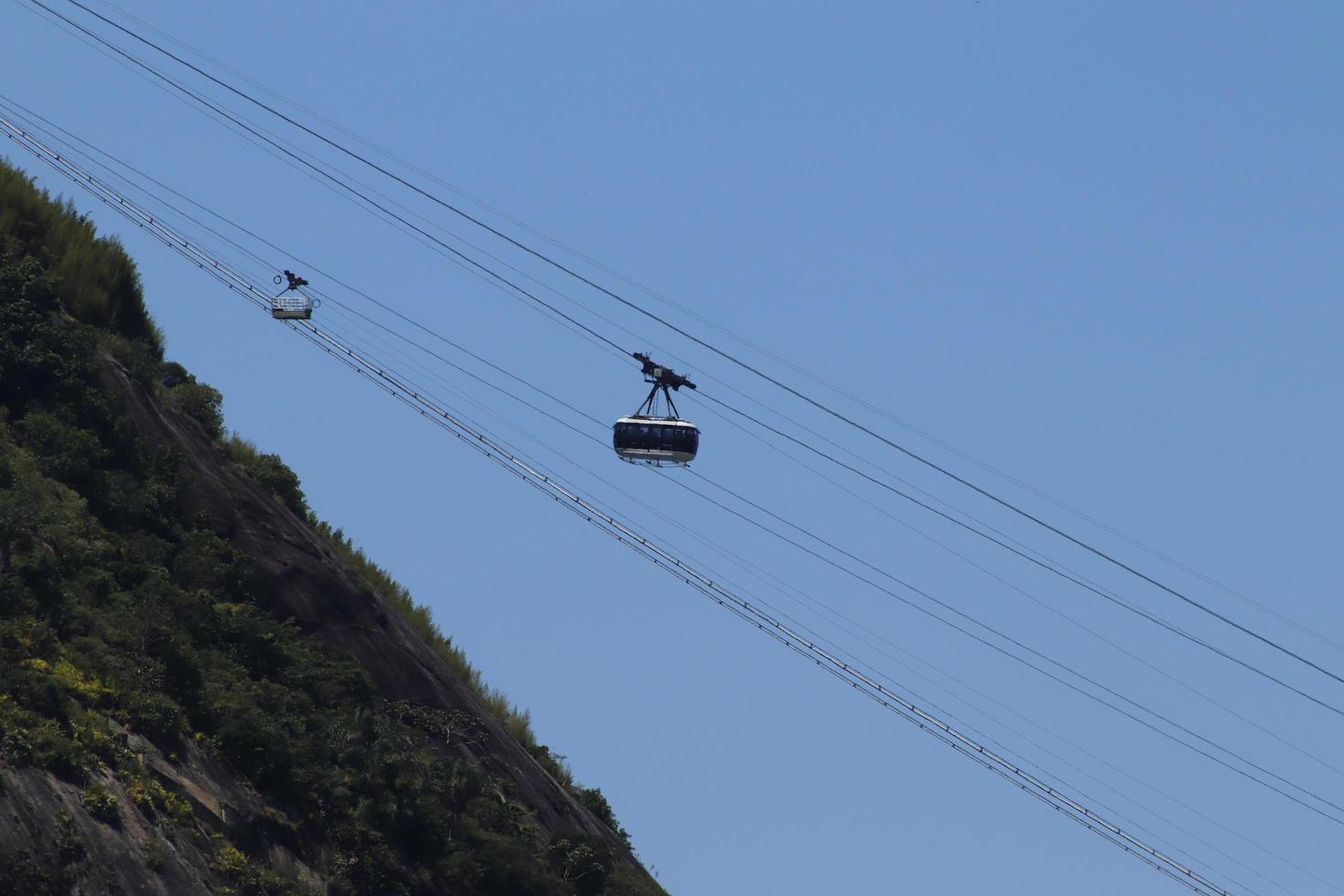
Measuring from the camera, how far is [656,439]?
190ft

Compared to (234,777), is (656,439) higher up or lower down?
higher up

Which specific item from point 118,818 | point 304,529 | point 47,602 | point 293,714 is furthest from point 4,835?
point 304,529

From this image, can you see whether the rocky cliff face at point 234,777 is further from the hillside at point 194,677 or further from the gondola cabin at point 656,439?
the gondola cabin at point 656,439

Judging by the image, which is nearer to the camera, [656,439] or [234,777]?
[234,777]

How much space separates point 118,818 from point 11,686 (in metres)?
3.60

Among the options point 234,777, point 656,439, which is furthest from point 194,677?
point 656,439

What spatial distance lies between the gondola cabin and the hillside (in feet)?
28.7

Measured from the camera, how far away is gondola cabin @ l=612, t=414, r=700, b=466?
57.8m

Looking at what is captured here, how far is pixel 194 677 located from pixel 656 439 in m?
15.4

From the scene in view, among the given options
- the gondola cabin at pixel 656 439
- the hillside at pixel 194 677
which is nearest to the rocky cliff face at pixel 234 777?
the hillside at pixel 194 677

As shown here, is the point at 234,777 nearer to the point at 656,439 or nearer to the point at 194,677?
the point at 194,677

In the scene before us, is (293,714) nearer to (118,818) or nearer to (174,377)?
(118,818)

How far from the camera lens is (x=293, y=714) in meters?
51.3

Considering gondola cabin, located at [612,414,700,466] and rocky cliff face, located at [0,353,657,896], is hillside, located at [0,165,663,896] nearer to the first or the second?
rocky cliff face, located at [0,353,657,896]
